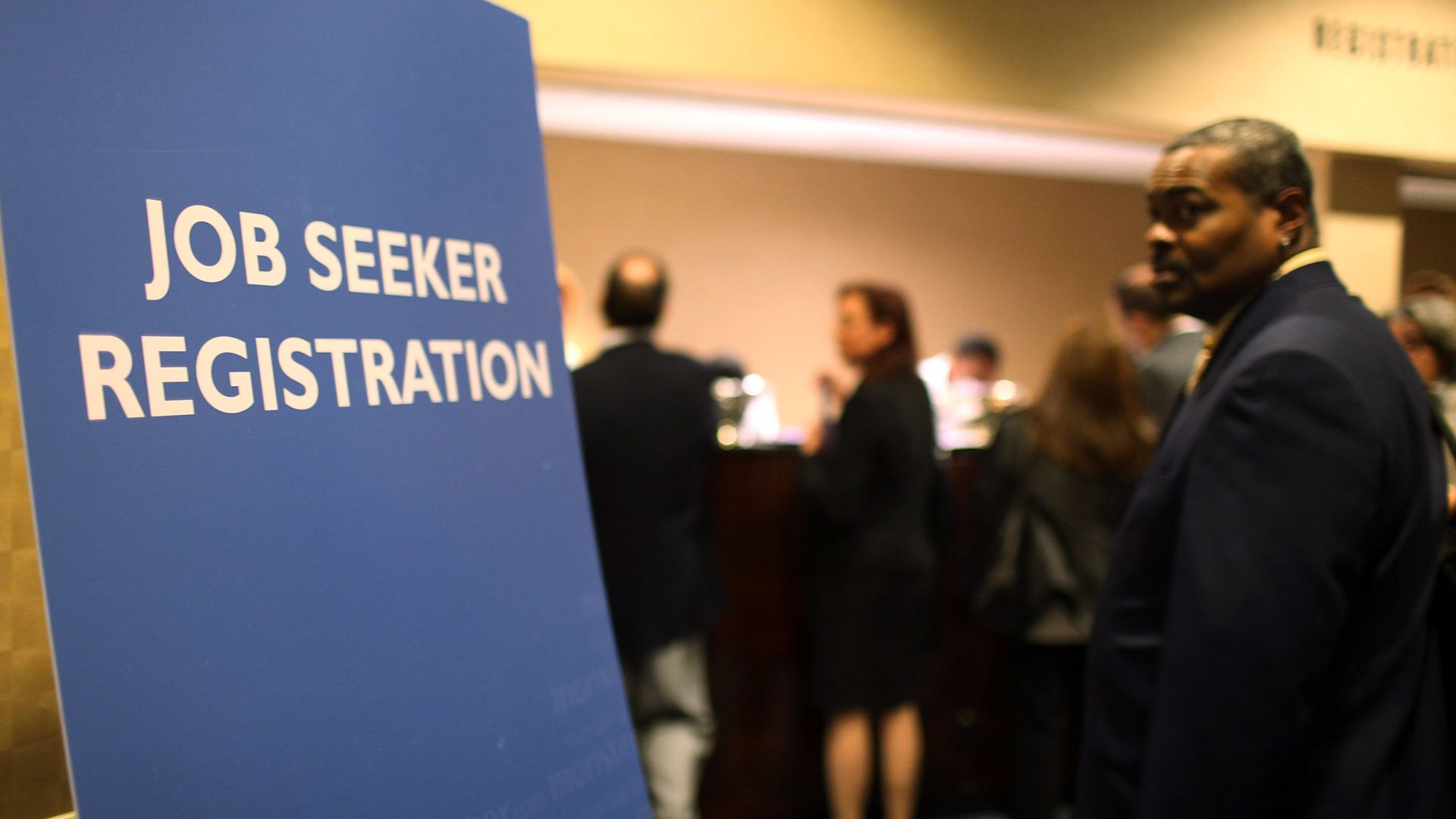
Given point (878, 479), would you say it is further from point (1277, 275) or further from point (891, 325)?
point (1277, 275)

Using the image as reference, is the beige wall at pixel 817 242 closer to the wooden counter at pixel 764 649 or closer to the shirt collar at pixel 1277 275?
the wooden counter at pixel 764 649

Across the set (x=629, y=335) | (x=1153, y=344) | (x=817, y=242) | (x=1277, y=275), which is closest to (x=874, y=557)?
(x=629, y=335)

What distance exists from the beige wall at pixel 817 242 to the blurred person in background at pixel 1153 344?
12.1 ft

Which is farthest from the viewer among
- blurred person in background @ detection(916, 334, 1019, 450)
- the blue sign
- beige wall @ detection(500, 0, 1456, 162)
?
blurred person in background @ detection(916, 334, 1019, 450)

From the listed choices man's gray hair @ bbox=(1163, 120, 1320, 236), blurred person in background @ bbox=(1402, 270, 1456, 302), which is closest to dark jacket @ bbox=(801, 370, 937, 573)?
man's gray hair @ bbox=(1163, 120, 1320, 236)

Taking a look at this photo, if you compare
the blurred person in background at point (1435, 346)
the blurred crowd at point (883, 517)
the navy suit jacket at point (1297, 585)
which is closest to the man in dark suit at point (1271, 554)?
the navy suit jacket at point (1297, 585)

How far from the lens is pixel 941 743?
306cm

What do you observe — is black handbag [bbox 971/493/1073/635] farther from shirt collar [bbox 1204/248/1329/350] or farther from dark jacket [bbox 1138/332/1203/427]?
shirt collar [bbox 1204/248/1329/350]

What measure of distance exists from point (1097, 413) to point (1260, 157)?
1378 mm

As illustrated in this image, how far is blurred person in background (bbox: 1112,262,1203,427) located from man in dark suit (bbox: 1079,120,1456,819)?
43.5 inches

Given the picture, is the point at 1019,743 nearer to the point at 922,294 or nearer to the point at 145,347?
the point at 145,347

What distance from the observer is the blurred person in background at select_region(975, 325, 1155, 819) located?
8.44ft

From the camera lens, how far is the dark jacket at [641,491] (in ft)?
7.80

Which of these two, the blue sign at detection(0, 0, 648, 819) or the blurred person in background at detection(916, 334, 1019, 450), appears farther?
the blurred person in background at detection(916, 334, 1019, 450)
